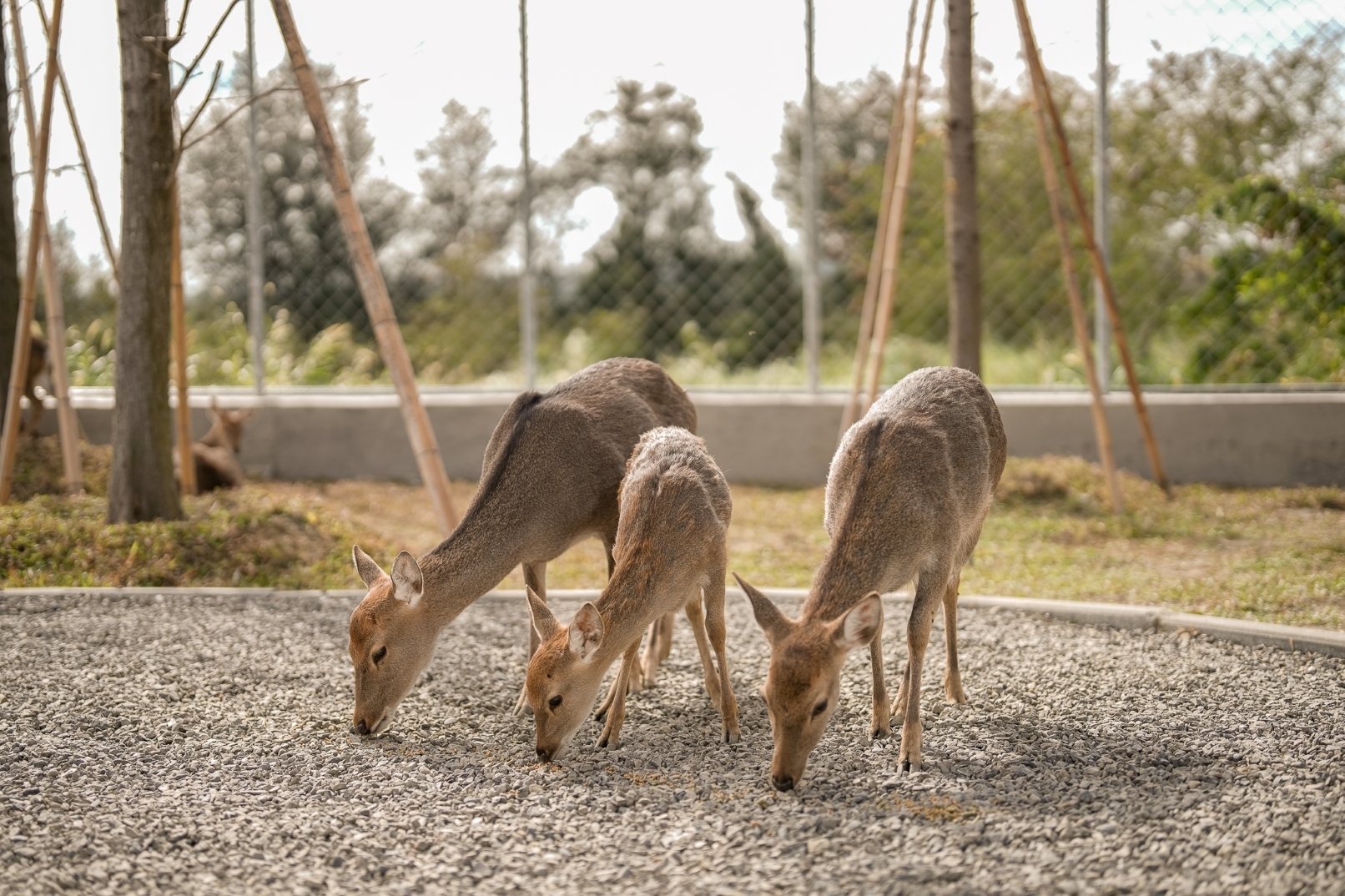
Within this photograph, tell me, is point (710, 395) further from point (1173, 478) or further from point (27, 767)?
point (27, 767)

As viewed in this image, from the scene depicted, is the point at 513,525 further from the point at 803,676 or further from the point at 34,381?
the point at 34,381

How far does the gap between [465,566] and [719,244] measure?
8.69 metres

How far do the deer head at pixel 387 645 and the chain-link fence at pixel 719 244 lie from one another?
7699mm

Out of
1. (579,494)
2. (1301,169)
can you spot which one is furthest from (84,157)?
(1301,169)

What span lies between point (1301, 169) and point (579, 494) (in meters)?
8.41

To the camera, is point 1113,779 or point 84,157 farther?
point 84,157

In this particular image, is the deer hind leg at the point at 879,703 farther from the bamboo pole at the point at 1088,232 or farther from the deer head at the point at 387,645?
the bamboo pole at the point at 1088,232

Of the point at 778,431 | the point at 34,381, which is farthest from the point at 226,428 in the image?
the point at 778,431

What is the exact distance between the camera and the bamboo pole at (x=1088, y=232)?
8.09m

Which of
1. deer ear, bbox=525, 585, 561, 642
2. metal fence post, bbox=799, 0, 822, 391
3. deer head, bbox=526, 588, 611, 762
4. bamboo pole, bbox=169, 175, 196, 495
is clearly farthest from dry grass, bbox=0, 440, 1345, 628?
deer head, bbox=526, 588, 611, 762

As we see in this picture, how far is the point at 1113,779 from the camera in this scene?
13.8 feet

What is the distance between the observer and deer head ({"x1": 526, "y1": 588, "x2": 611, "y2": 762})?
438 centimetres

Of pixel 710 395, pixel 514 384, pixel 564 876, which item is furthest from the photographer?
pixel 514 384

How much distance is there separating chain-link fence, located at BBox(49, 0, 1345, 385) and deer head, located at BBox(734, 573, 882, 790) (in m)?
8.25
